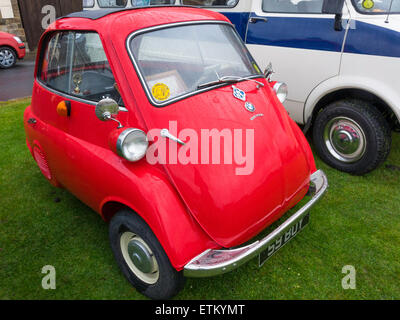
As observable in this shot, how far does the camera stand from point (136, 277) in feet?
7.86

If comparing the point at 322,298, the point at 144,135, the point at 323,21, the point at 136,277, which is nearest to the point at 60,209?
the point at 136,277

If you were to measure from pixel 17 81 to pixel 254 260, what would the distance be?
803 centimetres

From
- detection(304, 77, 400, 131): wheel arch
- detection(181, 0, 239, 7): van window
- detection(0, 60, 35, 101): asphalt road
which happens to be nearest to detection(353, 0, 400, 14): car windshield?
detection(304, 77, 400, 131): wheel arch

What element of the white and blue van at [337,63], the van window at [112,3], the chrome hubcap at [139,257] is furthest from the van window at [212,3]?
the chrome hubcap at [139,257]

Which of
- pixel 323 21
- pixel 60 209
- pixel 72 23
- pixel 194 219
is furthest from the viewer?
pixel 323 21

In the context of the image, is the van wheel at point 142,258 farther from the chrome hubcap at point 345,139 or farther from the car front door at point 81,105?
the chrome hubcap at point 345,139

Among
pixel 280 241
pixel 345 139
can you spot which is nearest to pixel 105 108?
pixel 280 241

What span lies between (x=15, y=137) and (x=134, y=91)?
3640 mm

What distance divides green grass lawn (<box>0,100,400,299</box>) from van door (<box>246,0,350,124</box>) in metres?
1.14

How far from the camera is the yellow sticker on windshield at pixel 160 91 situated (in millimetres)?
2252

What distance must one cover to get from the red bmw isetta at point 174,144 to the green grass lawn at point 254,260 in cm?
32

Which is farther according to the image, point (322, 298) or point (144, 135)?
point (322, 298)

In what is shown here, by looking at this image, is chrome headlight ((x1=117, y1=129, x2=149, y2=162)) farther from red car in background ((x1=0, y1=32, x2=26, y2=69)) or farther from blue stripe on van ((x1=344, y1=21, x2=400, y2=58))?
red car in background ((x1=0, y1=32, x2=26, y2=69))
